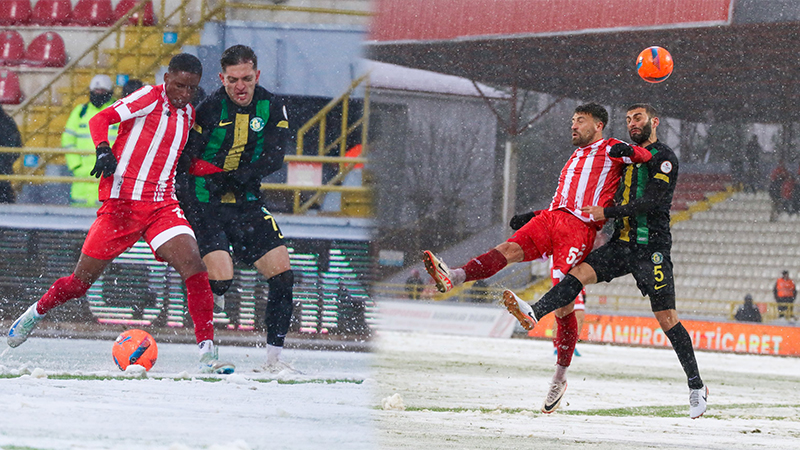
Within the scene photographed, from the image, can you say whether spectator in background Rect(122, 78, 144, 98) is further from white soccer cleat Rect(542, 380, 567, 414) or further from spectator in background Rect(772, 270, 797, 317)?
spectator in background Rect(772, 270, 797, 317)

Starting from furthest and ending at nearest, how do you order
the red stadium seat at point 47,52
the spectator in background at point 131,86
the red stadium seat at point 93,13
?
the red stadium seat at point 93,13, the red stadium seat at point 47,52, the spectator in background at point 131,86

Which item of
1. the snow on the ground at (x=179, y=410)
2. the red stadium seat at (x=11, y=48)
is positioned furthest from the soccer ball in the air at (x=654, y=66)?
the red stadium seat at (x=11, y=48)

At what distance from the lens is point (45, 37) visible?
13023 mm

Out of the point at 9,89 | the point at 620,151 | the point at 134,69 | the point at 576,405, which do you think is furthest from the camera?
the point at 9,89

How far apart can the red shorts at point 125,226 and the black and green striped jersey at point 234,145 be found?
31cm

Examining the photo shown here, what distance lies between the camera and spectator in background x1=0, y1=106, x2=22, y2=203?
10656mm

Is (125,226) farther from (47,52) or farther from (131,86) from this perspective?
(47,52)

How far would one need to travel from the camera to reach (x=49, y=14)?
527 inches

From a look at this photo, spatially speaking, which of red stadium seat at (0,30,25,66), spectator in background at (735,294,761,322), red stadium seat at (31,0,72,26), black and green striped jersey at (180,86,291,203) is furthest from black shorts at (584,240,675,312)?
spectator in background at (735,294,761,322)

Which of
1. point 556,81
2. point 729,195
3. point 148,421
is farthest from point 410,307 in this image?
point 148,421

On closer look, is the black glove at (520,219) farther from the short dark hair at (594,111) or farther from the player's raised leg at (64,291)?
the player's raised leg at (64,291)

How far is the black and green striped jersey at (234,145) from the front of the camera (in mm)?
5441

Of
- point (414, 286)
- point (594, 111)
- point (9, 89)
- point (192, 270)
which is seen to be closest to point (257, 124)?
point (192, 270)

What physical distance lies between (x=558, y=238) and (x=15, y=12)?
34.4 feet
